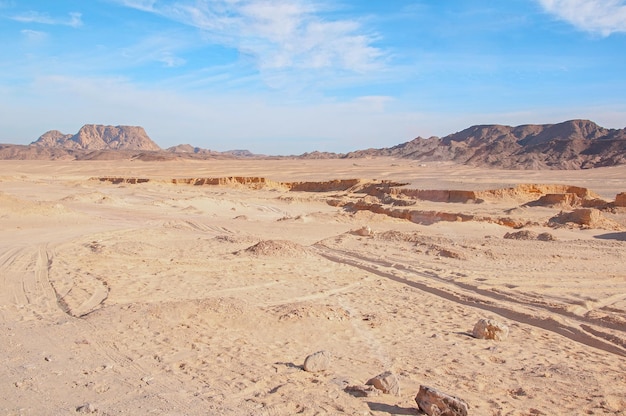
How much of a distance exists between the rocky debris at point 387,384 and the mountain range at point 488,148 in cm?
7480

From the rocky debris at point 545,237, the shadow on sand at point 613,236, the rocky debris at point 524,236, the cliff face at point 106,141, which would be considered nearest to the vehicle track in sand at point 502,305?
the rocky debris at point 524,236

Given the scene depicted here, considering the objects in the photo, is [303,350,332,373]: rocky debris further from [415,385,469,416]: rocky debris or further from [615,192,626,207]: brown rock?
[615,192,626,207]: brown rock

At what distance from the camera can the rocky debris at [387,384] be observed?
489 cm

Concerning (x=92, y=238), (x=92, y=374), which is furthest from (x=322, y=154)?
(x=92, y=374)

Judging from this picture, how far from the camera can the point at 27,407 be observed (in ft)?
14.5

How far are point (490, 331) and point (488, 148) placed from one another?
99065mm

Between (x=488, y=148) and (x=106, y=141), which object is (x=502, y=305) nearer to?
(x=488, y=148)

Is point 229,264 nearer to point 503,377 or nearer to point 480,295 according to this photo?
point 480,295

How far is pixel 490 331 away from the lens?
704 centimetres

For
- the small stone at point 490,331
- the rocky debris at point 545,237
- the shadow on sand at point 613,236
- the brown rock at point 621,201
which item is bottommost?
the shadow on sand at point 613,236

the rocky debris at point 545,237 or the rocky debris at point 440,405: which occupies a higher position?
the rocky debris at point 440,405

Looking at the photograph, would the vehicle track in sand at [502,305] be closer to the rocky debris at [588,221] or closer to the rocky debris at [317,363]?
the rocky debris at [317,363]

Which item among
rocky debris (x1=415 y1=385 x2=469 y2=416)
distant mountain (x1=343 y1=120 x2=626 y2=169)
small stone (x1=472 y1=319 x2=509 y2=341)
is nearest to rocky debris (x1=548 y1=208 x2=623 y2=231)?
small stone (x1=472 y1=319 x2=509 y2=341)

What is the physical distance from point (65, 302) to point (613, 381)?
725cm
